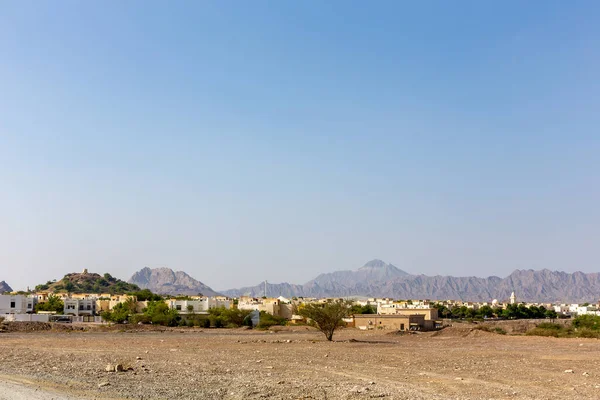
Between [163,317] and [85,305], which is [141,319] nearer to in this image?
[163,317]

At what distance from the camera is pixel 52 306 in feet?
400

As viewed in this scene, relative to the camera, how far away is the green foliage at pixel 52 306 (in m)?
120

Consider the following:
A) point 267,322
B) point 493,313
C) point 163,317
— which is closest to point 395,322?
point 267,322

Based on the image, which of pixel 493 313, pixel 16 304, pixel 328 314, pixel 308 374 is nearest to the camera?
pixel 308 374

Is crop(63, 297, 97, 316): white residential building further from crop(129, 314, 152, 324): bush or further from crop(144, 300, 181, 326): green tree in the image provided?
crop(129, 314, 152, 324): bush

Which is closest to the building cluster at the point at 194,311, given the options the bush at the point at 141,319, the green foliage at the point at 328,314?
the bush at the point at 141,319

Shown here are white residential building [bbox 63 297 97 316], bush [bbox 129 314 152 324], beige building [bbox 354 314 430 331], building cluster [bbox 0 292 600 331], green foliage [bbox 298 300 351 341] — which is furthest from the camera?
white residential building [bbox 63 297 97 316]

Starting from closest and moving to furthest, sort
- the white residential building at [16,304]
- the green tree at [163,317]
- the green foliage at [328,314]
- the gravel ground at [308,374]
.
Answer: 1. the gravel ground at [308,374]
2. the green foliage at [328,314]
3. the green tree at [163,317]
4. the white residential building at [16,304]

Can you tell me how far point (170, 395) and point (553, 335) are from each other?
5493cm

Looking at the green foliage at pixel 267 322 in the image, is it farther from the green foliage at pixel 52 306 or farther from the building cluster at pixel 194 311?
the green foliage at pixel 52 306

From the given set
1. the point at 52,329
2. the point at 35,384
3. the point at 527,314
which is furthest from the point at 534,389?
the point at 527,314

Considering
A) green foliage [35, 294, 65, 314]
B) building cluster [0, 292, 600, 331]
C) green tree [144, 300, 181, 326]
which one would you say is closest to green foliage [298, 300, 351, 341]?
building cluster [0, 292, 600, 331]

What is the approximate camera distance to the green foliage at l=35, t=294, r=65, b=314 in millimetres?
120200

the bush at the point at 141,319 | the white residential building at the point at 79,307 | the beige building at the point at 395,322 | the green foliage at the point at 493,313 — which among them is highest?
the white residential building at the point at 79,307
